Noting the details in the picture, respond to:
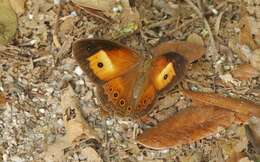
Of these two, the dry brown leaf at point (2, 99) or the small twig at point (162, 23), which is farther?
the small twig at point (162, 23)

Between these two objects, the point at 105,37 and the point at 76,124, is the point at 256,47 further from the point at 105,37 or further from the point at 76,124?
the point at 76,124

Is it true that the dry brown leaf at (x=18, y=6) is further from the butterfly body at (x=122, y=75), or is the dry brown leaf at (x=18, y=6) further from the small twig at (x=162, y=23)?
the small twig at (x=162, y=23)

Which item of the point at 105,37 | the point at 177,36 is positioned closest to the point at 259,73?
the point at 177,36

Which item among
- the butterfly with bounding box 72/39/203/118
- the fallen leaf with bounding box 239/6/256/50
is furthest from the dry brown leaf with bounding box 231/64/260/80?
the butterfly with bounding box 72/39/203/118

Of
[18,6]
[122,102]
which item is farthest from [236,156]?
[18,6]

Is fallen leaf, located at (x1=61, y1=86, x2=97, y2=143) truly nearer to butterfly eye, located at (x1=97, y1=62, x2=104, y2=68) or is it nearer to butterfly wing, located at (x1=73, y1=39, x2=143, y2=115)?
butterfly wing, located at (x1=73, y1=39, x2=143, y2=115)

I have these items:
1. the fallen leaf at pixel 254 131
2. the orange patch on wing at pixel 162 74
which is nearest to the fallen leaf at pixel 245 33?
the fallen leaf at pixel 254 131

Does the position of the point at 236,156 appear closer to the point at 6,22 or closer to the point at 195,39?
the point at 195,39
